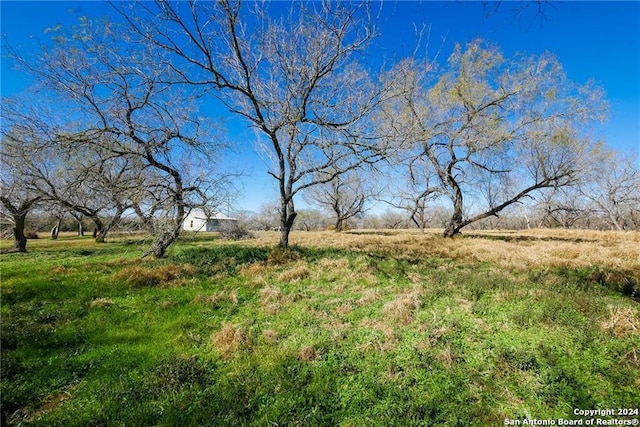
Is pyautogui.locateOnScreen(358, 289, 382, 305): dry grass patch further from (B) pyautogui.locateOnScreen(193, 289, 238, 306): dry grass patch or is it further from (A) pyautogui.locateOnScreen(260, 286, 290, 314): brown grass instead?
(B) pyautogui.locateOnScreen(193, 289, 238, 306): dry grass patch

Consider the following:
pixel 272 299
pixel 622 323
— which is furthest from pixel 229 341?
pixel 622 323

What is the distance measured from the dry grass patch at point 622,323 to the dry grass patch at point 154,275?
910 centimetres

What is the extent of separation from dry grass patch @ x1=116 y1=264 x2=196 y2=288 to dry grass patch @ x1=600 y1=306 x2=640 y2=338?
910 centimetres

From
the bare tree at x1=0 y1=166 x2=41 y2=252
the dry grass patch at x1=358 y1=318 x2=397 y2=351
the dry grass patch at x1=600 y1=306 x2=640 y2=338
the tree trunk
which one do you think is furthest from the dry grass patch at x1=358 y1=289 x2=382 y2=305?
the tree trunk

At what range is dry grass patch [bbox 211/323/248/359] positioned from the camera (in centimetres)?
446

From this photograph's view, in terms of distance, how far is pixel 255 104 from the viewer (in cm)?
1009

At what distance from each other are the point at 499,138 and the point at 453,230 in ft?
19.1

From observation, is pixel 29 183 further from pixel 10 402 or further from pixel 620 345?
pixel 620 345

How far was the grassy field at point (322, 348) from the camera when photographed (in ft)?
10.7

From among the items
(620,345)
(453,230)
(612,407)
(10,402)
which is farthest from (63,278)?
(453,230)

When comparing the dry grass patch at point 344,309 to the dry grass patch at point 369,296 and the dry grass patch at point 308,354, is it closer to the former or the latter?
the dry grass patch at point 369,296

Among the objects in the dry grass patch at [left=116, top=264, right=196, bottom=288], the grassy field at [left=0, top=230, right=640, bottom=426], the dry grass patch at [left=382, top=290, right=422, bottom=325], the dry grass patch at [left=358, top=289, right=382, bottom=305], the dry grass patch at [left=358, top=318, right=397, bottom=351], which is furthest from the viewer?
the dry grass patch at [left=116, top=264, right=196, bottom=288]

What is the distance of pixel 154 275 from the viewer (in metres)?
8.02

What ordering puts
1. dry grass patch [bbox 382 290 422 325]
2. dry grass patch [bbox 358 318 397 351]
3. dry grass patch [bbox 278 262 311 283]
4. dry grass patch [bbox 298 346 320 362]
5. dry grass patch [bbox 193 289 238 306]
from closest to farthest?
dry grass patch [bbox 298 346 320 362]
dry grass patch [bbox 358 318 397 351]
dry grass patch [bbox 382 290 422 325]
dry grass patch [bbox 193 289 238 306]
dry grass patch [bbox 278 262 311 283]
